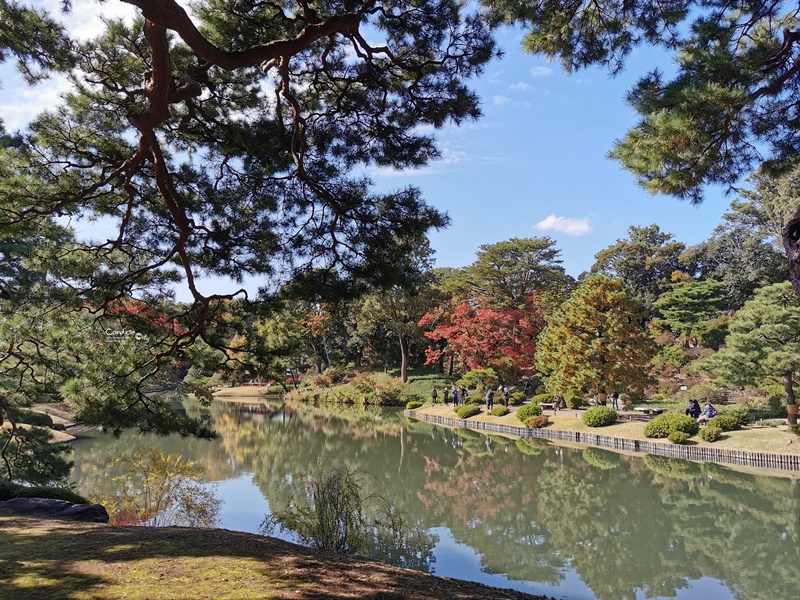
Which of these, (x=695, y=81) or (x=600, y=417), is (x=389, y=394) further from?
(x=695, y=81)

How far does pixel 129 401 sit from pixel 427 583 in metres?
2.69

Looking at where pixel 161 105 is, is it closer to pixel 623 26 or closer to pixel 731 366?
pixel 623 26

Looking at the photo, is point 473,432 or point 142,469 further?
point 473,432

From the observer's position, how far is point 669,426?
1276 centimetres

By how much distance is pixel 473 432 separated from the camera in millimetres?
17109

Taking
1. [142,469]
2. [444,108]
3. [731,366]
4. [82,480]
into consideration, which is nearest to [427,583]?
[444,108]

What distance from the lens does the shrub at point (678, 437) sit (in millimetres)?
12161

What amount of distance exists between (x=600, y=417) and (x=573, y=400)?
3.13 m

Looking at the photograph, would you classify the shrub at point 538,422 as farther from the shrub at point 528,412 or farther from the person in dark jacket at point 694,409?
the person in dark jacket at point 694,409

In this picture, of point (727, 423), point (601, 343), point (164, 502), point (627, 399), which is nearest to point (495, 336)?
point (627, 399)

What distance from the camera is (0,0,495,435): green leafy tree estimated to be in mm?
3877

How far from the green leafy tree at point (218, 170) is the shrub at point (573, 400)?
14.6 m

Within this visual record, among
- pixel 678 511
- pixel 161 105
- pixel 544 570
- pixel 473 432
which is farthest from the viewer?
pixel 473 432

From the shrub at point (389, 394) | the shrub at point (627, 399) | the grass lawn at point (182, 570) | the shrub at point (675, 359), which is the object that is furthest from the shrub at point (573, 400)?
the grass lawn at point (182, 570)
